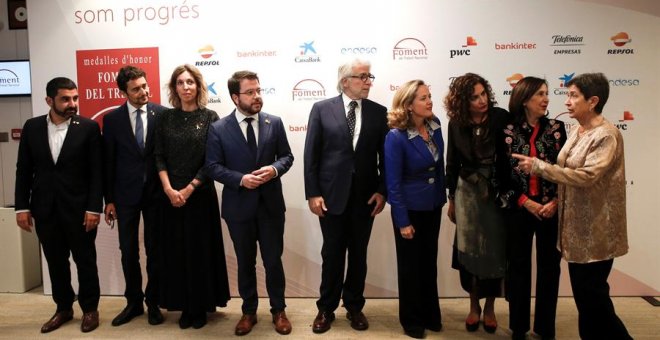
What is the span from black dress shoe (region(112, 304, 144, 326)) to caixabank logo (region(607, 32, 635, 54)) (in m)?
3.97

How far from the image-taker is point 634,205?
151 inches

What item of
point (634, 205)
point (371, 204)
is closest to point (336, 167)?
point (371, 204)

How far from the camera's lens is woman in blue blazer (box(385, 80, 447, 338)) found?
298 centimetres

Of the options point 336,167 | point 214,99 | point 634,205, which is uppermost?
point 214,99

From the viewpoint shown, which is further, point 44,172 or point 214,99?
point 214,99

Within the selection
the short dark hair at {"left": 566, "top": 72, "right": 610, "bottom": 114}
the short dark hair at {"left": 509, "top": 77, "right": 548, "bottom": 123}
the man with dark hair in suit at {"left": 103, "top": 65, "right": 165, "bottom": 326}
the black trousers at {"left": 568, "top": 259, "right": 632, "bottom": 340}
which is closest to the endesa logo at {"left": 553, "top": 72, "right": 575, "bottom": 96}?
the short dark hair at {"left": 509, "top": 77, "right": 548, "bottom": 123}

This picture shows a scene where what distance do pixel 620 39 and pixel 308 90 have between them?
238 cm

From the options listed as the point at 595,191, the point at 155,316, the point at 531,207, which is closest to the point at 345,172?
the point at 531,207

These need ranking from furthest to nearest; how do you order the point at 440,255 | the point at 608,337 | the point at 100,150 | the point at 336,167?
the point at 440,255 < the point at 100,150 < the point at 336,167 < the point at 608,337

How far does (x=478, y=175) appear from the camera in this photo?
9.82 ft

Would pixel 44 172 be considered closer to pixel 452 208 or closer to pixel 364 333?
pixel 364 333

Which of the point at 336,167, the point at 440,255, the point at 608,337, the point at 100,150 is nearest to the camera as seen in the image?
the point at 608,337

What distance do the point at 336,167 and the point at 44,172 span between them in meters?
1.95

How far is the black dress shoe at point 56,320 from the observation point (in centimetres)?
341
